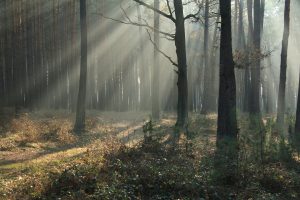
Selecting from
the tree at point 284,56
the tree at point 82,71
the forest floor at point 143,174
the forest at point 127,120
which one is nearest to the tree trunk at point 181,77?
the forest at point 127,120


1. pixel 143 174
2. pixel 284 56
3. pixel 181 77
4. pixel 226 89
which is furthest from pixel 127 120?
pixel 143 174

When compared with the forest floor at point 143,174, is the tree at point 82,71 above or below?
above

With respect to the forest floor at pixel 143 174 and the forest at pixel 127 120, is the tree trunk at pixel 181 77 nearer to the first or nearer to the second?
the forest at pixel 127 120

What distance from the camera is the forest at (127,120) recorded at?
809 centimetres

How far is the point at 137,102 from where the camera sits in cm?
3052

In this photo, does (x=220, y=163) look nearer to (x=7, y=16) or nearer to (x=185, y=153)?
(x=185, y=153)

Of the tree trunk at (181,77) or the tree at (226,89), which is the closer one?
the tree at (226,89)

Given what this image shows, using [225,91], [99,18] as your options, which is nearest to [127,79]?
[99,18]

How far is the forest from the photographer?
809 cm

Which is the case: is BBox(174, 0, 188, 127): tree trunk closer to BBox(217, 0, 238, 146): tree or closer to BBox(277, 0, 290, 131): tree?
BBox(217, 0, 238, 146): tree

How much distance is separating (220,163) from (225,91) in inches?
116

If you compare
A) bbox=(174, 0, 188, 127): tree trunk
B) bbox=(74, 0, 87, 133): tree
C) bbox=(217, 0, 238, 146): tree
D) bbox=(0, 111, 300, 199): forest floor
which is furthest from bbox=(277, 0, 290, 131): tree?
bbox=(74, 0, 87, 133): tree

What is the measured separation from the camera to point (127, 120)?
22.5m

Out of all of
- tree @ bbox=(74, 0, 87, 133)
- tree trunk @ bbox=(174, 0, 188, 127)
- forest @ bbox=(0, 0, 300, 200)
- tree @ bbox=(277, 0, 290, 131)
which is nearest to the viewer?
forest @ bbox=(0, 0, 300, 200)
